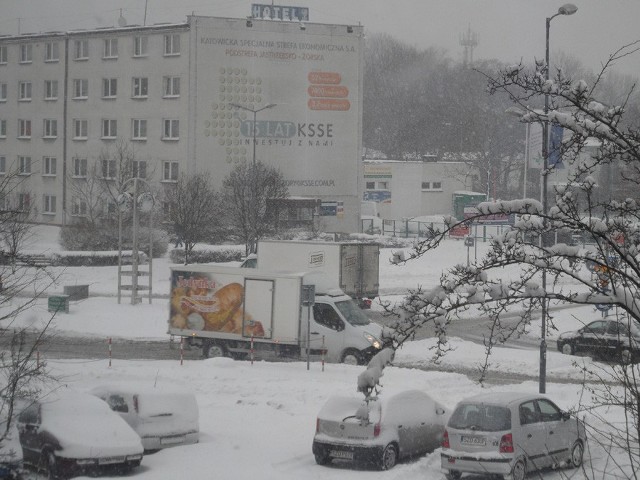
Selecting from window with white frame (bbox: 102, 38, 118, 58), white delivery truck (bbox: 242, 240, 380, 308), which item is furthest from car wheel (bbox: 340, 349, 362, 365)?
window with white frame (bbox: 102, 38, 118, 58)

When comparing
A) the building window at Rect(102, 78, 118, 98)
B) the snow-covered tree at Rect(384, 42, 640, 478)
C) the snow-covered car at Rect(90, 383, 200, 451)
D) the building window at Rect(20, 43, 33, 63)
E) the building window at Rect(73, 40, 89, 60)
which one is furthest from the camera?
the building window at Rect(20, 43, 33, 63)

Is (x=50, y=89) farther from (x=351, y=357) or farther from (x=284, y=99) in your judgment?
(x=351, y=357)

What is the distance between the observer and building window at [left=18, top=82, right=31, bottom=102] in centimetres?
7494

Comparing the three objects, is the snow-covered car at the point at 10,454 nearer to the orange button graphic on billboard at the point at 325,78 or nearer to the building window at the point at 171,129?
the building window at the point at 171,129

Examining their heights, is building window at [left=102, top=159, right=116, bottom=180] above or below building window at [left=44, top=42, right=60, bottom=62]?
below

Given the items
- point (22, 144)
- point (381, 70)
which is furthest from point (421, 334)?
point (381, 70)

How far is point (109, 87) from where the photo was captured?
71.3m

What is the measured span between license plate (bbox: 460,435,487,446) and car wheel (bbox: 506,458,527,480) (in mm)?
613

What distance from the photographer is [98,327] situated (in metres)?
39.6

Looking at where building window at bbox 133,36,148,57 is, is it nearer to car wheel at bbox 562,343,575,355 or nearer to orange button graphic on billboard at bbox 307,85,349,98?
orange button graphic on billboard at bbox 307,85,349,98

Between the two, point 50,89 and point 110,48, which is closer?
point 110,48

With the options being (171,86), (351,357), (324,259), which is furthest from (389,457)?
(171,86)

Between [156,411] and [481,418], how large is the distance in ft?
19.4

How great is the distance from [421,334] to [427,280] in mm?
19338
